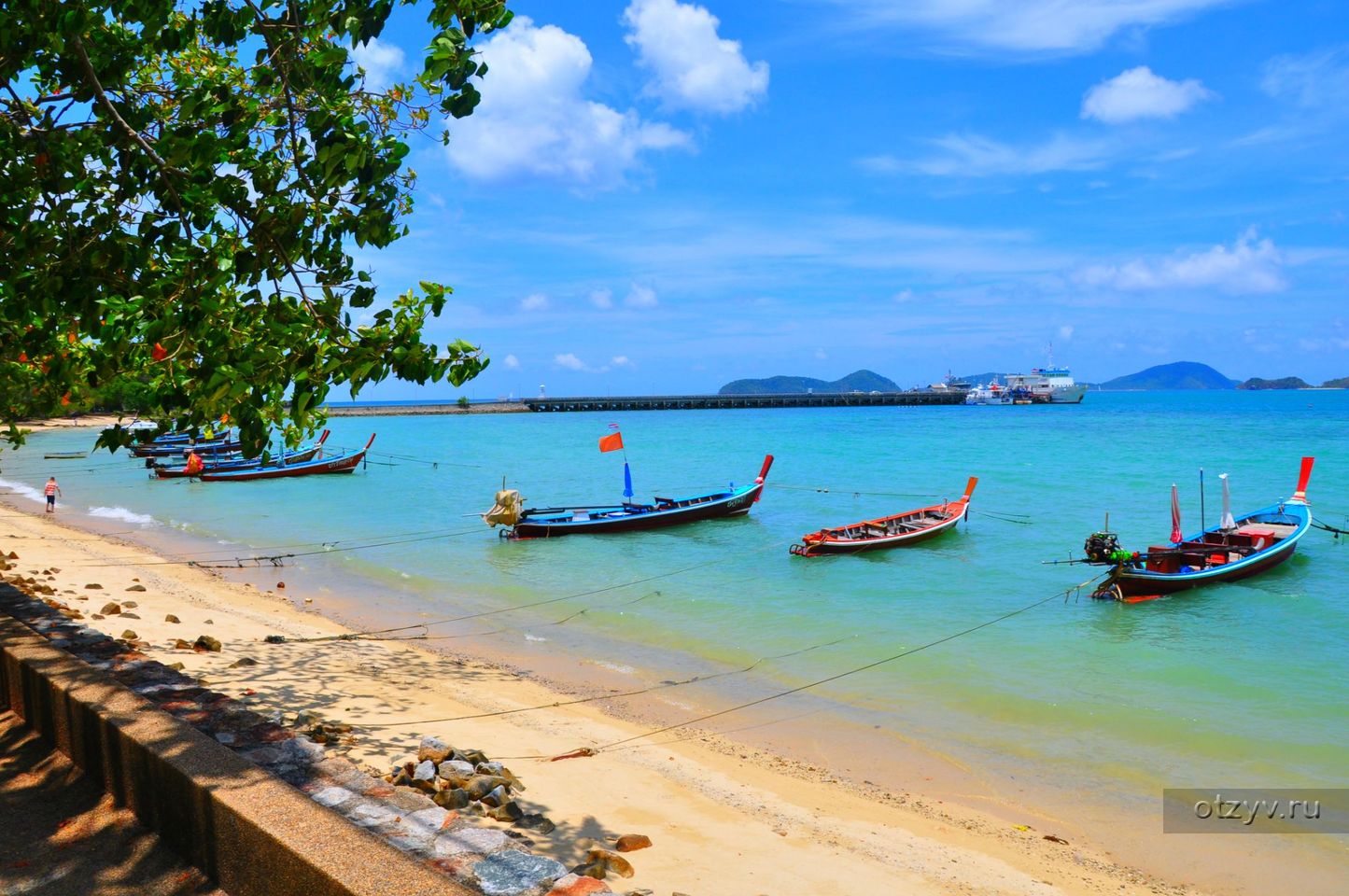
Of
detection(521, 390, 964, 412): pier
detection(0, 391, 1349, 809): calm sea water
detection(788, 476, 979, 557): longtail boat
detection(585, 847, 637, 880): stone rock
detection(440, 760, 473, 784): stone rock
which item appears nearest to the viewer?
detection(585, 847, 637, 880): stone rock

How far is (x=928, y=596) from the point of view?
20.9 m

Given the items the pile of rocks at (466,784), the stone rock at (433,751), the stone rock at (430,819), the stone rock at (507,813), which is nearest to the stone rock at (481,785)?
the pile of rocks at (466,784)

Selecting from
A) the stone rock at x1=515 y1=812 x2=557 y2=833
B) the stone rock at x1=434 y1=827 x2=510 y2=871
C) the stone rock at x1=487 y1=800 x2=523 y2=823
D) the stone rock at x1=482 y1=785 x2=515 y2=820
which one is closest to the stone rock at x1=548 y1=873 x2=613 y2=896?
the stone rock at x1=434 y1=827 x2=510 y2=871

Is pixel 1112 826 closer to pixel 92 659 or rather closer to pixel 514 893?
pixel 514 893

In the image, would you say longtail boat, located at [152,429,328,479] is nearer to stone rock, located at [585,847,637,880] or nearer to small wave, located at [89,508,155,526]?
small wave, located at [89,508,155,526]

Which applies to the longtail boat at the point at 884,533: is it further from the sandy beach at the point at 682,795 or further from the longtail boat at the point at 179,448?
the longtail boat at the point at 179,448

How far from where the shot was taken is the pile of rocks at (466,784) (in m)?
6.68

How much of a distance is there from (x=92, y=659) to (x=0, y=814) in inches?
71.2

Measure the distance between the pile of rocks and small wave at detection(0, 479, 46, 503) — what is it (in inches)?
1477

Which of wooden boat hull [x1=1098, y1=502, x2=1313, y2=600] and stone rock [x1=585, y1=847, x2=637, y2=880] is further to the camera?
wooden boat hull [x1=1098, y1=502, x2=1313, y2=600]

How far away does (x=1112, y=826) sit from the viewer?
922 cm

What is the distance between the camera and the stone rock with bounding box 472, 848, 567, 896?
3.77m

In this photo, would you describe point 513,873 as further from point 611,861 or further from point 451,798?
point 451,798

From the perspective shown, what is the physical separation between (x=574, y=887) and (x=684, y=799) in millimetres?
5211
